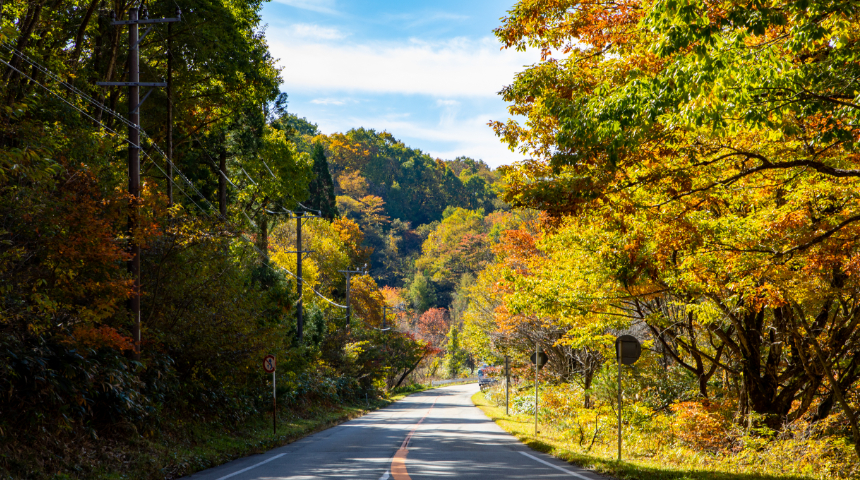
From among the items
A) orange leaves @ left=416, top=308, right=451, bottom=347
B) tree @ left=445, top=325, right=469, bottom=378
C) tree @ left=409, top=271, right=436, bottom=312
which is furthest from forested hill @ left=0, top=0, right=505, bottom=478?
tree @ left=409, top=271, right=436, bottom=312

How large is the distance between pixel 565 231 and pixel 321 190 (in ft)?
106

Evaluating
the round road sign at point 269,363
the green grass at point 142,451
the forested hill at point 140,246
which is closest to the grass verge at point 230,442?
the green grass at point 142,451

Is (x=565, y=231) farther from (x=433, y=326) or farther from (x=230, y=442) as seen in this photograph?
(x=433, y=326)

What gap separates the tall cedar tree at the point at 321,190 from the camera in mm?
46344

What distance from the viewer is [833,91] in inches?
299

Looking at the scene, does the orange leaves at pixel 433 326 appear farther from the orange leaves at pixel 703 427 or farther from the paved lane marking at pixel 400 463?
the paved lane marking at pixel 400 463

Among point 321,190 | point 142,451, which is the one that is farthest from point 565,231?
point 321,190

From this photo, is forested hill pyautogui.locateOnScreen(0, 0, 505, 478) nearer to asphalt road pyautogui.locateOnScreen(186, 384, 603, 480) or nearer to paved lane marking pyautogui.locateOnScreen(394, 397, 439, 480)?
asphalt road pyautogui.locateOnScreen(186, 384, 603, 480)

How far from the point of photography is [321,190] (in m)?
46.7

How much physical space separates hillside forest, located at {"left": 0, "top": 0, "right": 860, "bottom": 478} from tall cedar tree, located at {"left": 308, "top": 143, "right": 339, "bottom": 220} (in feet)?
54.0

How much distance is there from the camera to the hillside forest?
783 cm

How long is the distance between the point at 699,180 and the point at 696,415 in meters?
7.85

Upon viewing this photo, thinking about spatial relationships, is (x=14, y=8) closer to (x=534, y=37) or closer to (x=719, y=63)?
(x=534, y=37)

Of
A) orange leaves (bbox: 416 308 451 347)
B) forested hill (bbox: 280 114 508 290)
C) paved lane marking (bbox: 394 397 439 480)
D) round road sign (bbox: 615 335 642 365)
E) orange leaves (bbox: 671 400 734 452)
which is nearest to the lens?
paved lane marking (bbox: 394 397 439 480)
